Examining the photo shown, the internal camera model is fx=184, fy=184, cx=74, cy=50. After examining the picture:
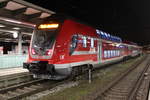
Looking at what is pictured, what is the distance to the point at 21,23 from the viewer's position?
12.9m

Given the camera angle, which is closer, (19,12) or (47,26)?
(47,26)

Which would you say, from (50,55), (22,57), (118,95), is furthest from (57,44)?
(22,57)

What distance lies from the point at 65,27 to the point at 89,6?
7.59 m

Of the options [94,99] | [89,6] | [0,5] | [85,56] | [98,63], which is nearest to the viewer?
[94,99]

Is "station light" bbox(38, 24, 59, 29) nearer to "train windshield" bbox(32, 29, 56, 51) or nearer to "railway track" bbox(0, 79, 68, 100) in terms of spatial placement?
"train windshield" bbox(32, 29, 56, 51)

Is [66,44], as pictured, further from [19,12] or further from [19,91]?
[19,12]

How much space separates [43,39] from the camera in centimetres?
923

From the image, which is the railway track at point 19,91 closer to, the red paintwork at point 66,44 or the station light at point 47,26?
the red paintwork at point 66,44

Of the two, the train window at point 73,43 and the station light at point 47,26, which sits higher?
the station light at point 47,26

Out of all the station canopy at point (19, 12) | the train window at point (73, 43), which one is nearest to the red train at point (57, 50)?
the train window at point (73, 43)

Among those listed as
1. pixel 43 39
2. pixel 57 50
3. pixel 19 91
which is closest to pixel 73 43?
pixel 57 50

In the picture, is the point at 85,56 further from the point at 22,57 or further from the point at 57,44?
the point at 22,57

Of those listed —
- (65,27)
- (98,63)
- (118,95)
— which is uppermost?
(65,27)

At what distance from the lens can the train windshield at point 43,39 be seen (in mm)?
8914
